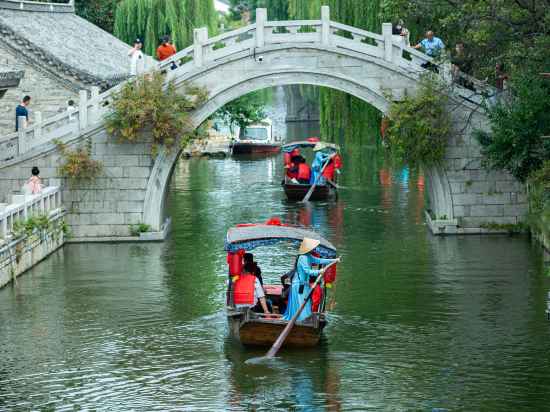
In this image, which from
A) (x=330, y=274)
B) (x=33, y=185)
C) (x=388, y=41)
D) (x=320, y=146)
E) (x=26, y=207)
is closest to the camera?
(x=330, y=274)

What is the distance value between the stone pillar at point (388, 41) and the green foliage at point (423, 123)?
0.97m

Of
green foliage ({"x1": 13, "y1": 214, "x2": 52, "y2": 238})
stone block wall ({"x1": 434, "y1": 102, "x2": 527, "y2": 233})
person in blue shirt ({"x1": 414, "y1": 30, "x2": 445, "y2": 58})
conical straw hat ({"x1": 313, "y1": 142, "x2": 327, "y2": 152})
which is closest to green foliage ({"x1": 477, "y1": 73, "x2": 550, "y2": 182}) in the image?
stone block wall ({"x1": 434, "y1": 102, "x2": 527, "y2": 233})

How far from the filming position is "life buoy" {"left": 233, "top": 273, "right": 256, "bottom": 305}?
18.5 meters

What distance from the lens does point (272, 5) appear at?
65250 mm

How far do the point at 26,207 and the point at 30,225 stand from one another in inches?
18.9

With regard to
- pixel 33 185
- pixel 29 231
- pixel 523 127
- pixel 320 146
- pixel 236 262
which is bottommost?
pixel 236 262

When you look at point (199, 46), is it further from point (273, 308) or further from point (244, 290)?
point (244, 290)

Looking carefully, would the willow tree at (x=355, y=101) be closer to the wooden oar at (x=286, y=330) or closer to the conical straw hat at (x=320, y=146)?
the conical straw hat at (x=320, y=146)

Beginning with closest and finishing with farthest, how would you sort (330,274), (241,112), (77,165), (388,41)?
(330,274) → (77,165) → (388,41) → (241,112)

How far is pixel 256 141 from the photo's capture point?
50.9 meters

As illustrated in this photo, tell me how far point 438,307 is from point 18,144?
11146 millimetres

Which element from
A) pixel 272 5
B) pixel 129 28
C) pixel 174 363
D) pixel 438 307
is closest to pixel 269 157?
pixel 129 28

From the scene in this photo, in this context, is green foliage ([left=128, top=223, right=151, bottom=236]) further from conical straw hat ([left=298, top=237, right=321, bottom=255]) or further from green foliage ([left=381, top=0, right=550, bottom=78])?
conical straw hat ([left=298, top=237, right=321, bottom=255])

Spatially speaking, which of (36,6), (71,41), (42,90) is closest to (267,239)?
(42,90)
